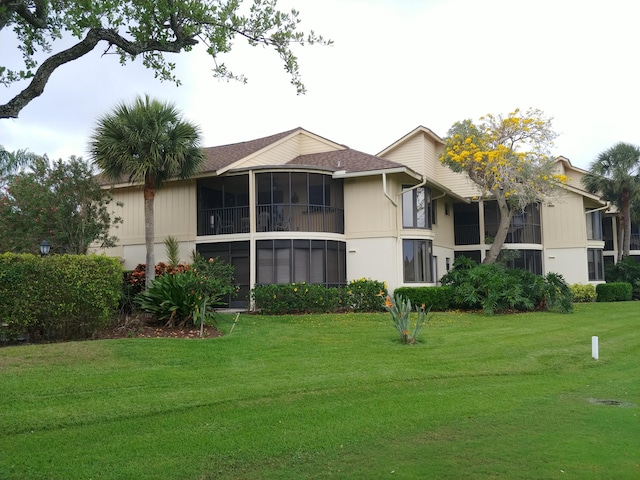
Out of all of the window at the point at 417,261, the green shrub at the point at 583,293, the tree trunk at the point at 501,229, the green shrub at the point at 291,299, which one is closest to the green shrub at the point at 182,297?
the green shrub at the point at 291,299

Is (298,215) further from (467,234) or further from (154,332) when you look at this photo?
(467,234)

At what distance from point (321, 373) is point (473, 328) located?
7.54 m

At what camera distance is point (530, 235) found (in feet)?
95.8

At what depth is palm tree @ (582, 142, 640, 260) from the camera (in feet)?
103

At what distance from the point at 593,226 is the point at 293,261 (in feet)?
60.8

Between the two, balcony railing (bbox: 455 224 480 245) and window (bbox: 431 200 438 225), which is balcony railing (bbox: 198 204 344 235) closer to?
window (bbox: 431 200 438 225)

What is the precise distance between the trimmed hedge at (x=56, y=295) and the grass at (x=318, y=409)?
1005mm

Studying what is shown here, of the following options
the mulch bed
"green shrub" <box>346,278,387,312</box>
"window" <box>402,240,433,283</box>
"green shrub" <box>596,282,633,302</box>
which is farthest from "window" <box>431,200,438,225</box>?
the mulch bed

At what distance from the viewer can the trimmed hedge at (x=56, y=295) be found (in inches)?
457

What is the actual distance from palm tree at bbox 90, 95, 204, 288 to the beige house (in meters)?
3.58

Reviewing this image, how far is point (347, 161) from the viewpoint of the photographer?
23.4 m

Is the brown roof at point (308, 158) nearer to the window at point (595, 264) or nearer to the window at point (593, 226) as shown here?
the window at point (595, 264)

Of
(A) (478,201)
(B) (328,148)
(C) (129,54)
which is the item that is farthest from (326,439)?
(A) (478,201)

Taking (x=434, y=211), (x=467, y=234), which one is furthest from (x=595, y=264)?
(x=434, y=211)
